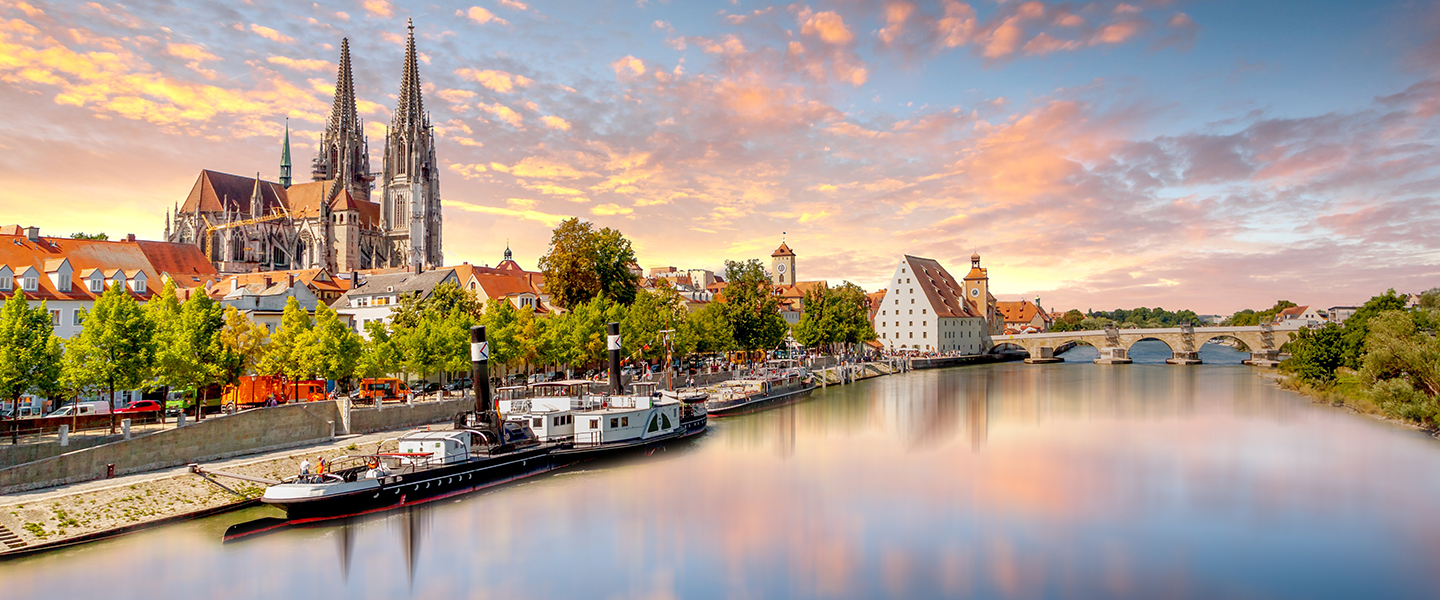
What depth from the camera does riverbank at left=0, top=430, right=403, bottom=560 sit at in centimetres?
2373

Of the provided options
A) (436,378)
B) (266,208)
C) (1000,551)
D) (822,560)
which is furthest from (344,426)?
(266,208)

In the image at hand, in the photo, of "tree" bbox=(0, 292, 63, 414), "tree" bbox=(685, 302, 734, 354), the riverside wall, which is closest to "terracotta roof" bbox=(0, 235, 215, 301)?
"tree" bbox=(0, 292, 63, 414)

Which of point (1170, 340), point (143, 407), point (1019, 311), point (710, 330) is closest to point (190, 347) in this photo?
point (143, 407)

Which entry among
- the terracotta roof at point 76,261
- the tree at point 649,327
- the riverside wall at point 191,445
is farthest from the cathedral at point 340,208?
the riverside wall at point 191,445

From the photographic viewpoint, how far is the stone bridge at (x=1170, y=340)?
368 ft

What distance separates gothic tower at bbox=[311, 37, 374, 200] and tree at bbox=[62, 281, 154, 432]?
402ft

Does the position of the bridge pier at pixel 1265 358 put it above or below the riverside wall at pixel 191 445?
below

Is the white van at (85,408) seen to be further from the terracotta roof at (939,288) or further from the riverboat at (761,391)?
the terracotta roof at (939,288)

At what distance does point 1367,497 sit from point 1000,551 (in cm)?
1763

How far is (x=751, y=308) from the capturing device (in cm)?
8131

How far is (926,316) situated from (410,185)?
288 ft

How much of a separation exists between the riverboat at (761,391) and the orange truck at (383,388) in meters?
20.9

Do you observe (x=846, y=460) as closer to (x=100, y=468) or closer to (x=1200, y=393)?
(x=100, y=468)

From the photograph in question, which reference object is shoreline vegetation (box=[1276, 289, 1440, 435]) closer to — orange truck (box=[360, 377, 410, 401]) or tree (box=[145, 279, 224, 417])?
orange truck (box=[360, 377, 410, 401])
